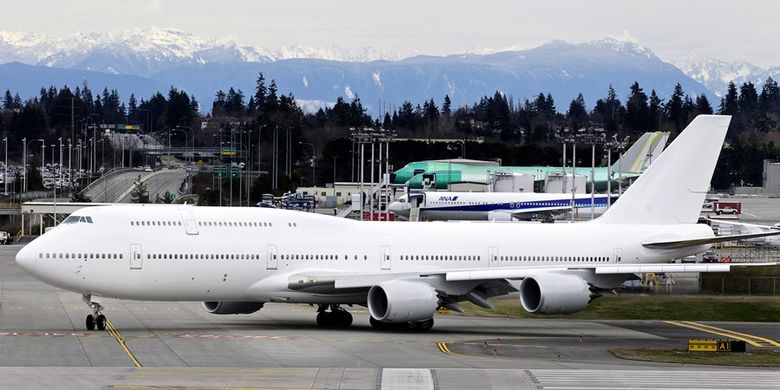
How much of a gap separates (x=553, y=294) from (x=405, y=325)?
5367 millimetres

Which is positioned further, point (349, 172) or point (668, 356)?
point (349, 172)

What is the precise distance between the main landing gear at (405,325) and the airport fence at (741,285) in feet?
54.3

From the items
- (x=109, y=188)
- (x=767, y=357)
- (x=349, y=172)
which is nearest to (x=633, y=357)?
(x=767, y=357)

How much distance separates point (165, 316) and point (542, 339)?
15.0 m

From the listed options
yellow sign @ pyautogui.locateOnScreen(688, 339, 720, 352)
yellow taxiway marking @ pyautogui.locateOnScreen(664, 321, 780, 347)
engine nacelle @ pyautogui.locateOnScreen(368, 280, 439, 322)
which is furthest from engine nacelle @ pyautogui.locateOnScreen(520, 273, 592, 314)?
yellow sign @ pyautogui.locateOnScreen(688, 339, 720, 352)

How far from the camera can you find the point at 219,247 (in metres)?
44.5

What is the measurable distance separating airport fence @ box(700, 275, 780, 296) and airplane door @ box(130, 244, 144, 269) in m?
25.8

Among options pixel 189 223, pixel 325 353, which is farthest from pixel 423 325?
pixel 325 353

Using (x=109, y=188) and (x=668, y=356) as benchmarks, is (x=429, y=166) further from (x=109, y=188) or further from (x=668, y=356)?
(x=668, y=356)

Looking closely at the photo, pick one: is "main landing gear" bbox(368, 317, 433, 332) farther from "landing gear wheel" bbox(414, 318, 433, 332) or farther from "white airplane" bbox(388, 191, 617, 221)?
"white airplane" bbox(388, 191, 617, 221)

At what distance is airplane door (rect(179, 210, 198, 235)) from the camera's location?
146 feet

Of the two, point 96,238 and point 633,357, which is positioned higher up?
point 96,238

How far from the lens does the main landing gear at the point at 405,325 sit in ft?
151

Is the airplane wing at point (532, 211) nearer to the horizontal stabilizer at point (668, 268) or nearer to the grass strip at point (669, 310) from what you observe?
the grass strip at point (669, 310)
